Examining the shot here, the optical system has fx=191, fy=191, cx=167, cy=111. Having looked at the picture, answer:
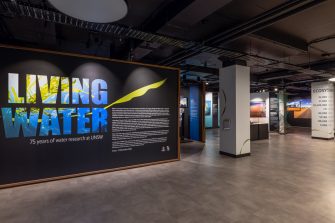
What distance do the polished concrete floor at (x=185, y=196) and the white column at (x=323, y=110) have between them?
19.7ft

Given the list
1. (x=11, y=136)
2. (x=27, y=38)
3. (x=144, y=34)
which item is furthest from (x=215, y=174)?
(x=27, y=38)

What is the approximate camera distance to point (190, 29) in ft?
15.4

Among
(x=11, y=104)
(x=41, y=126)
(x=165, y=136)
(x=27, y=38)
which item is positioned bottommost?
(x=165, y=136)

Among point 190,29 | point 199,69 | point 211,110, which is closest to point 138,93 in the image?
point 190,29

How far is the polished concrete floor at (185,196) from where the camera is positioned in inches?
111

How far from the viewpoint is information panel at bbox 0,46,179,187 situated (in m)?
3.93

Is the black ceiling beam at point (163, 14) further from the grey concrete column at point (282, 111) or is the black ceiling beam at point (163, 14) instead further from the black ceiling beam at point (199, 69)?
the grey concrete column at point (282, 111)

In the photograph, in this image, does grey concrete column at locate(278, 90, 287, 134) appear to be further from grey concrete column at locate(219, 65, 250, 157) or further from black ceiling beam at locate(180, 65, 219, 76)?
grey concrete column at locate(219, 65, 250, 157)

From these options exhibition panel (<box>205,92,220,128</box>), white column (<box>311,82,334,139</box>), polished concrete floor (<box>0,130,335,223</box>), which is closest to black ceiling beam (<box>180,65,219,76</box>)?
polished concrete floor (<box>0,130,335,223</box>)

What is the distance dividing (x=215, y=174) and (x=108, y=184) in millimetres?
2491

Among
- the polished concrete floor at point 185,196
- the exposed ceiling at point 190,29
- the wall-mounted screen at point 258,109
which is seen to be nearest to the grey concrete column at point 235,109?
the exposed ceiling at point 190,29

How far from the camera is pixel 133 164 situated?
5.21 m

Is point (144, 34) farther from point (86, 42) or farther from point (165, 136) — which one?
point (165, 136)

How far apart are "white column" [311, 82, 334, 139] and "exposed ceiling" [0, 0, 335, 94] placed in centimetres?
418
